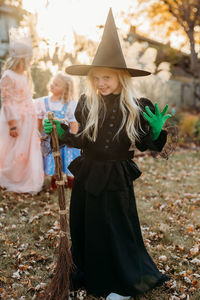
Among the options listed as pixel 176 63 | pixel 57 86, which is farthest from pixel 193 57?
pixel 57 86

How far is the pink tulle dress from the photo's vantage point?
4.67 m

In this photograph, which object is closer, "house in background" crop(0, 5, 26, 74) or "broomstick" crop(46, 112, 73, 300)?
"broomstick" crop(46, 112, 73, 300)

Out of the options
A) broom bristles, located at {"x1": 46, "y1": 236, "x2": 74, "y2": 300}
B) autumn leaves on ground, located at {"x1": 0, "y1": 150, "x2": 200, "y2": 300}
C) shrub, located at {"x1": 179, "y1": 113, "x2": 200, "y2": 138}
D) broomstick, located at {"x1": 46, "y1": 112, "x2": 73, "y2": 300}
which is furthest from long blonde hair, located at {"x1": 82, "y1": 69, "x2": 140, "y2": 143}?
shrub, located at {"x1": 179, "y1": 113, "x2": 200, "y2": 138}

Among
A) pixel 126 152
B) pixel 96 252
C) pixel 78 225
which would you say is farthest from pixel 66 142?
pixel 96 252

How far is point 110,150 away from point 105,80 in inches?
20.3

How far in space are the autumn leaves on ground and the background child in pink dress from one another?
31 cm

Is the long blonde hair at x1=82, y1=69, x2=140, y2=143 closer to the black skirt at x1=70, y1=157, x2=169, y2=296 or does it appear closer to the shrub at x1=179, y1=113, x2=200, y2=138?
the black skirt at x1=70, y1=157, x2=169, y2=296

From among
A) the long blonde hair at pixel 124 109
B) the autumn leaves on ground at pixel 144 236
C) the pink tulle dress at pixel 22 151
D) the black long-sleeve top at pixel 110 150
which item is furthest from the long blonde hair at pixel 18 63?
the black long-sleeve top at pixel 110 150

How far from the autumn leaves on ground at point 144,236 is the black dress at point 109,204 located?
0.95 ft

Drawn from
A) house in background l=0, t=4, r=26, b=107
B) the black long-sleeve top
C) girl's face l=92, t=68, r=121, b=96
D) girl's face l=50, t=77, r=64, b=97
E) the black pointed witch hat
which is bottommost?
the black long-sleeve top

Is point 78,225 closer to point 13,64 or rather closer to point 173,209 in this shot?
point 173,209

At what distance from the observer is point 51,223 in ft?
12.5

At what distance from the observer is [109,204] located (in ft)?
7.64

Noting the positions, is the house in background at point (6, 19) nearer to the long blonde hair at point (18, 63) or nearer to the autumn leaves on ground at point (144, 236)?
the long blonde hair at point (18, 63)
